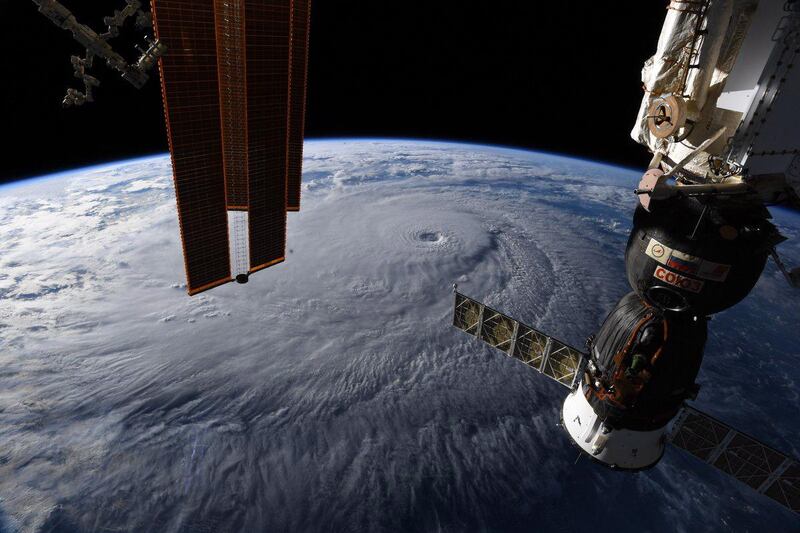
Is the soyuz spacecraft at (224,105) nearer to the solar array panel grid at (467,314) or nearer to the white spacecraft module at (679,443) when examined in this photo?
the solar array panel grid at (467,314)

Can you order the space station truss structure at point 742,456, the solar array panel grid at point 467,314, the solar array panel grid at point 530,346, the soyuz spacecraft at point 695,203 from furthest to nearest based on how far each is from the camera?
1. the solar array panel grid at point 467,314
2. the solar array panel grid at point 530,346
3. the space station truss structure at point 742,456
4. the soyuz spacecraft at point 695,203

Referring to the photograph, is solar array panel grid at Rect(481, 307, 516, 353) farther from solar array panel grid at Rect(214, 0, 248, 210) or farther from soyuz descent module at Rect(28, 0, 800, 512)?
solar array panel grid at Rect(214, 0, 248, 210)

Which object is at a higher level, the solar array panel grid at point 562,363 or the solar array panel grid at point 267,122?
the solar array panel grid at point 267,122

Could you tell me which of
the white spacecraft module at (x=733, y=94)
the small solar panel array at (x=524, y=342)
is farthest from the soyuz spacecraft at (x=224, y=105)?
the white spacecraft module at (x=733, y=94)

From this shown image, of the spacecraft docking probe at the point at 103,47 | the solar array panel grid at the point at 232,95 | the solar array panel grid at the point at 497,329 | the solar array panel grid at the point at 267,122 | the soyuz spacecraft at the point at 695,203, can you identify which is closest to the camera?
the spacecraft docking probe at the point at 103,47

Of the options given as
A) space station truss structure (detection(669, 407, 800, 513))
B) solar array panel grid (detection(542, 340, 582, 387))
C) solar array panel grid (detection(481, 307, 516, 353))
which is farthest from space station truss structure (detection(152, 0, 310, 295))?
space station truss structure (detection(669, 407, 800, 513))

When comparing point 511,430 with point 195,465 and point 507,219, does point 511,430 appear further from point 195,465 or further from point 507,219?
point 507,219

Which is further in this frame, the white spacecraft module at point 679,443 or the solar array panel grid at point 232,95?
the white spacecraft module at point 679,443
